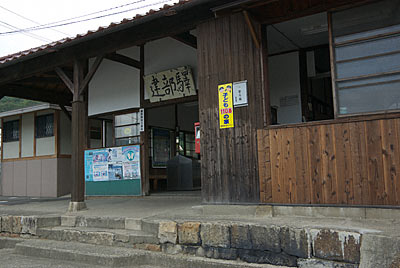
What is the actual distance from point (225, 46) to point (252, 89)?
927 millimetres

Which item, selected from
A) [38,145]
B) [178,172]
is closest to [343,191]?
[178,172]

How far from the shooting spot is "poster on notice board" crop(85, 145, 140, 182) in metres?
9.48

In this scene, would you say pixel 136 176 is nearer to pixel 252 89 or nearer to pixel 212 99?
pixel 212 99

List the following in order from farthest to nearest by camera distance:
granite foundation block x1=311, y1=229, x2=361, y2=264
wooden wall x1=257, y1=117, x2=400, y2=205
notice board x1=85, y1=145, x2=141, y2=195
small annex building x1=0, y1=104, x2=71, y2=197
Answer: small annex building x1=0, y1=104, x2=71, y2=197, notice board x1=85, y1=145, x2=141, y2=195, wooden wall x1=257, y1=117, x2=400, y2=205, granite foundation block x1=311, y1=229, x2=361, y2=264

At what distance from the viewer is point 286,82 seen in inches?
329

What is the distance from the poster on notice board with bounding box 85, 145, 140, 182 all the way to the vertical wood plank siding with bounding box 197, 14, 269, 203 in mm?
4007

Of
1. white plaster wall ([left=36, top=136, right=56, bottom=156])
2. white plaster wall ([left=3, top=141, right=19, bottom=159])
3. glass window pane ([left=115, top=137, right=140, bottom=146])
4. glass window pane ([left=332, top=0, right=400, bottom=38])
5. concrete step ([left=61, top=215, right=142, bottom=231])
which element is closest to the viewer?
glass window pane ([left=332, top=0, right=400, bottom=38])

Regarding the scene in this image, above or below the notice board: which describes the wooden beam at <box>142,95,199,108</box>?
above

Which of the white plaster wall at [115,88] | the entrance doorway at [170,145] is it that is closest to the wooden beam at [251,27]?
the white plaster wall at [115,88]

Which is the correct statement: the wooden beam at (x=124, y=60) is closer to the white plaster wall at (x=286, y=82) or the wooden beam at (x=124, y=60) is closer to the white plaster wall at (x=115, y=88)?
the white plaster wall at (x=115, y=88)

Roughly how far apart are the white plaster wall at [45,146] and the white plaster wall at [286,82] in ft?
28.7

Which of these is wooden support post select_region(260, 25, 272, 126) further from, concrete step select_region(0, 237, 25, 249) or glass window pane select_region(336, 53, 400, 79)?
concrete step select_region(0, 237, 25, 249)

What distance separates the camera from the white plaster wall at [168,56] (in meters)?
8.70

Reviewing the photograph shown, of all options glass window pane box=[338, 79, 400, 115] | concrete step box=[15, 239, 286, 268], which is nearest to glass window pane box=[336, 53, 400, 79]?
glass window pane box=[338, 79, 400, 115]
